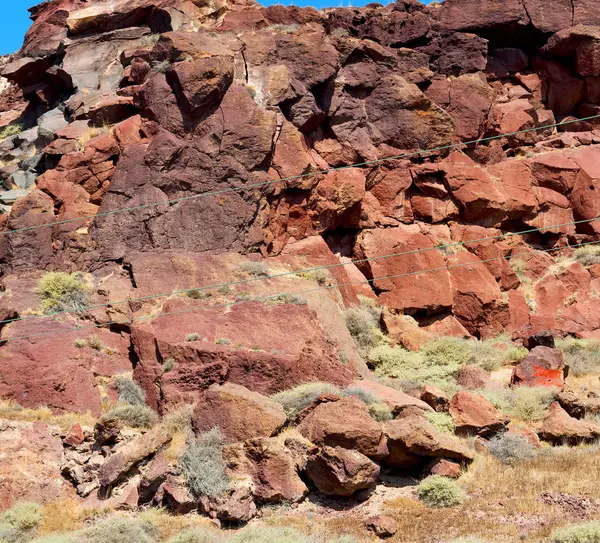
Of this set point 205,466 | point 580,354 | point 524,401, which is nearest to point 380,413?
point 205,466

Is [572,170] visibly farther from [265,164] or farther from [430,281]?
[265,164]

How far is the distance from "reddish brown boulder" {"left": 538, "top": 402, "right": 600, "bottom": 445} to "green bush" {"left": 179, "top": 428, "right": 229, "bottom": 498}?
638 centimetres

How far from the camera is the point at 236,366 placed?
14133 mm

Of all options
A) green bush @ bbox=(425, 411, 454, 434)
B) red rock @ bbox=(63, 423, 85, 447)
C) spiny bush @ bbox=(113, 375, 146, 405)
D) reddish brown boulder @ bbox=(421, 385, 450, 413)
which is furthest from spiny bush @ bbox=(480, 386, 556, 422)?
red rock @ bbox=(63, 423, 85, 447)

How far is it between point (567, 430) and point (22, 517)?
9726 mm

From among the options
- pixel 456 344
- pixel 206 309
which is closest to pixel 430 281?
pixel 456 344

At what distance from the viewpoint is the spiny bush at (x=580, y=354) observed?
59.1 feet

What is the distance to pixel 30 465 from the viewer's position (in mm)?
Result: 11867

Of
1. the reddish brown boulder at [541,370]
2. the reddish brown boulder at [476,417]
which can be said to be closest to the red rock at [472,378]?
the reddish brown boulder at [541,370]

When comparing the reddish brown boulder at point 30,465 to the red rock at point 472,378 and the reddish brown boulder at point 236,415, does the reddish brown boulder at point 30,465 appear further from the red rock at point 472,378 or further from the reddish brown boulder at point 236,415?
the red rock at point 472,378

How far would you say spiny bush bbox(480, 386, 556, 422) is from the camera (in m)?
14.9

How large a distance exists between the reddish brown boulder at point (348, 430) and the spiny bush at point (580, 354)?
8.15 meters

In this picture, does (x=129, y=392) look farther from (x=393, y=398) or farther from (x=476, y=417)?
(x=476, y=417)

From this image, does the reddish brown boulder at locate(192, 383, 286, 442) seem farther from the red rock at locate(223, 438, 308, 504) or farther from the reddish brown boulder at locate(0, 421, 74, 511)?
the reddish brown boulder at locate(0, 421, 74, 511)
